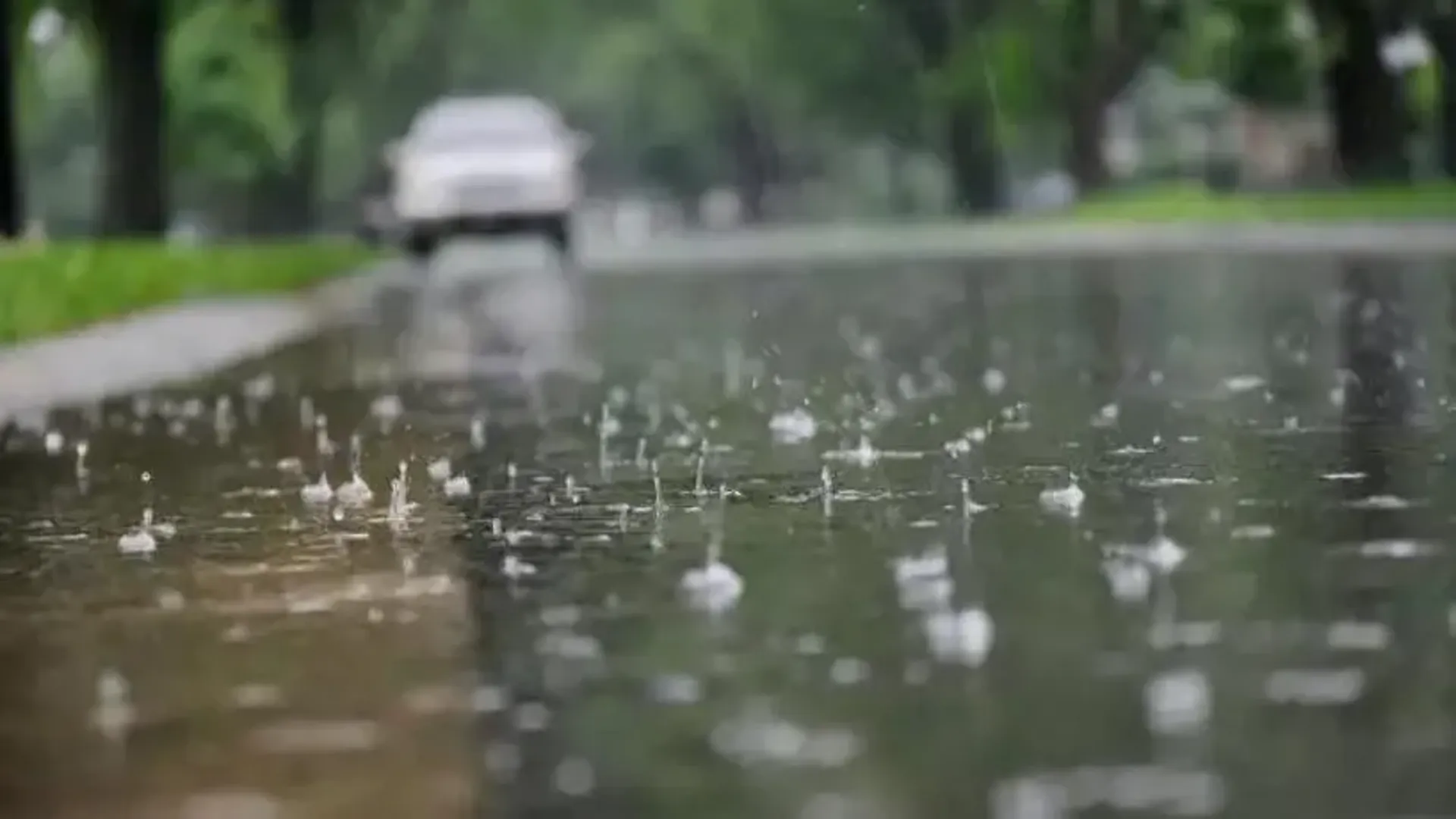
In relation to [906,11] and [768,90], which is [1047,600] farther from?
[768,90]

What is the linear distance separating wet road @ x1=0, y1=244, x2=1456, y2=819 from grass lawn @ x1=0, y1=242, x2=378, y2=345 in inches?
189

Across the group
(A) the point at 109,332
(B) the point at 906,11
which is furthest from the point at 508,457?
(B) the point at 906,11

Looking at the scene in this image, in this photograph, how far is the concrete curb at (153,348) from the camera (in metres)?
11.5

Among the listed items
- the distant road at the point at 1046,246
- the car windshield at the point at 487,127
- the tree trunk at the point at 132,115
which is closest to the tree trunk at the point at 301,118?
the car windshield at the point at 487,127

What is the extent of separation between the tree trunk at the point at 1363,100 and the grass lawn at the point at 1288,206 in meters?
0.54

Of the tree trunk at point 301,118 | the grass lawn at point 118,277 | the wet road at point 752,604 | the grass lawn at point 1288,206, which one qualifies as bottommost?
the wet road at point 752,604

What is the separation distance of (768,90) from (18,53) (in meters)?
37.4

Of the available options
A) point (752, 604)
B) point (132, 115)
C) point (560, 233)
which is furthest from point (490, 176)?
point (752, 604)

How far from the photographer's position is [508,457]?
25.5 feet

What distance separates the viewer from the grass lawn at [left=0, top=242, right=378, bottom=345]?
1461cm

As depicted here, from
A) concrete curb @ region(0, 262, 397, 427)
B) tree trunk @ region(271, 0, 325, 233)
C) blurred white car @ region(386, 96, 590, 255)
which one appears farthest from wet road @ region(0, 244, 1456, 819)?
tree trunk @ region(271, 0, 325, 233)

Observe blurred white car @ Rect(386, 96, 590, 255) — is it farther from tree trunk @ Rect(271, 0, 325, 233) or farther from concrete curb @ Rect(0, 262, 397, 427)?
concrete curb @ Rect(0, 262, 397, 427)

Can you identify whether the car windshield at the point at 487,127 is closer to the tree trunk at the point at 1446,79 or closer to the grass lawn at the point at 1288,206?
the grass lawn at the point at 1288,206

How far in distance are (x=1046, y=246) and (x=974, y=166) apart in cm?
2323
